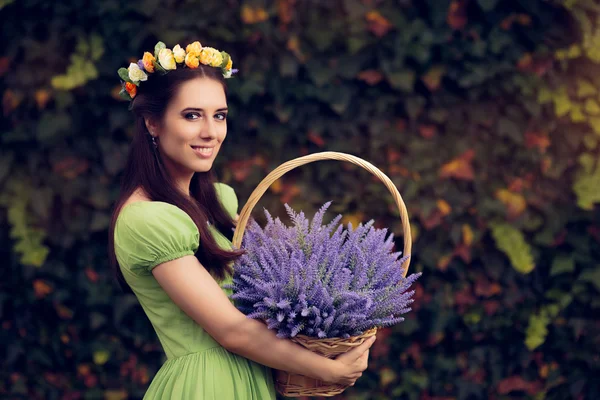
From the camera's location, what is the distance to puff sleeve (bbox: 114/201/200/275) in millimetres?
1889

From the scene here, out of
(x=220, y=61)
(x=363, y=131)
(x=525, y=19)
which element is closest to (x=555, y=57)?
(x=525, y=19)

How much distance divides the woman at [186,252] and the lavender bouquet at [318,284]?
0.06m

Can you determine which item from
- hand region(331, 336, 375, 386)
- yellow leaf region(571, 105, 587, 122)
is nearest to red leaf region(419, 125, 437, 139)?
yellow leaf region(571, 105, 587, 122)

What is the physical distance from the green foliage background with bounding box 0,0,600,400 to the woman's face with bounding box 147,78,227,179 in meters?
1.19

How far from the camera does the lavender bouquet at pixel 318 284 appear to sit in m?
1.80

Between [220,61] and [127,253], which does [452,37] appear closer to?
[220,61]

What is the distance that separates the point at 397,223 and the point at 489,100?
731 millimetres

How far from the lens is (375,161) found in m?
3.39

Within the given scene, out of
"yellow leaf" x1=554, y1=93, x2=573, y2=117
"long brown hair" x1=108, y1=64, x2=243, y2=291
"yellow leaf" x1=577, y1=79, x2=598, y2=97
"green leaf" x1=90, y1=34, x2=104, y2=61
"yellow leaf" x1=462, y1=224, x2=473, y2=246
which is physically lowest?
"yellow leaf" x1=462, y1=224, x2=473, y2=246

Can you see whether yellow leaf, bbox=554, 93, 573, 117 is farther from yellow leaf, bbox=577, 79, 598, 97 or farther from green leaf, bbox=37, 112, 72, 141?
green leaf, bbox=37, 112, 72, 141

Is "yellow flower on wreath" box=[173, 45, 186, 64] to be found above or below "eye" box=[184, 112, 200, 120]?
above

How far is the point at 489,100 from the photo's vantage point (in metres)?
3.47

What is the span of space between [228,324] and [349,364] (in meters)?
0.33

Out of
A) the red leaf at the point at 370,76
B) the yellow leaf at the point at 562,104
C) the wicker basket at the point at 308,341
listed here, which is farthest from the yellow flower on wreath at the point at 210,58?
the yellow leaf at the point at 562,104
